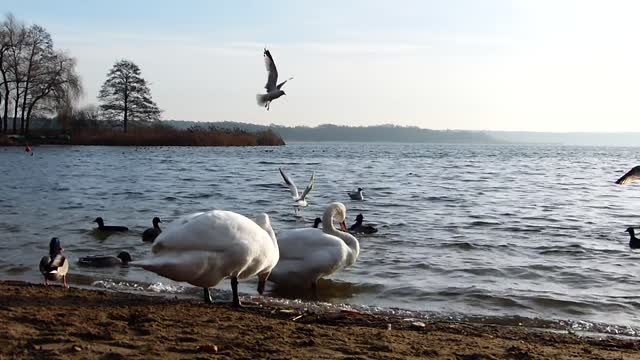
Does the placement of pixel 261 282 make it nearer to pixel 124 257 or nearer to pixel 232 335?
pixel 232 335

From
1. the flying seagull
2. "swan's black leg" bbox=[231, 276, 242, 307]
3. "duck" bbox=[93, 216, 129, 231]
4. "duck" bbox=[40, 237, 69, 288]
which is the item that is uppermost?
the flying seagull

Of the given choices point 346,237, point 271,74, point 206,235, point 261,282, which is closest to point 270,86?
point 271,74

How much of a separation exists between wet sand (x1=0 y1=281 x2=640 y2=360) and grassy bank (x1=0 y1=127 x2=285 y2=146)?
189 ft

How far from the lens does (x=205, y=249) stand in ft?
22.6

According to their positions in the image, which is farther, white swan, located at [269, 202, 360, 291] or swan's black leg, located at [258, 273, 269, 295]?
white swan, located at [269, 202, 360, 291]

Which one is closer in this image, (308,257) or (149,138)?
(308,257)

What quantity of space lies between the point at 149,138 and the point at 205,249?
212ft

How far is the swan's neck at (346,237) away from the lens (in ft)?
34.1

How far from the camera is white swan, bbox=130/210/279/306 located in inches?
265

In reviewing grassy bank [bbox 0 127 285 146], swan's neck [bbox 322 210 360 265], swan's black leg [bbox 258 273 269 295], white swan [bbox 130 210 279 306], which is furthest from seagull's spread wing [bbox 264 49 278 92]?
grassy bank [bbox 0 127 285 146]

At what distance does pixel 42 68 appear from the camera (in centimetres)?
6316

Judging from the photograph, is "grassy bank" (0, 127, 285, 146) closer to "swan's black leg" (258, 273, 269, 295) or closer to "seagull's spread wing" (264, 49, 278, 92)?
"seagull's spread wing" (264, 49, 278, 92)

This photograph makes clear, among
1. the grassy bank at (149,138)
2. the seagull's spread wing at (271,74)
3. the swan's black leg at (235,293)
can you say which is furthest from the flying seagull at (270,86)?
the grassy bank at (149,138)

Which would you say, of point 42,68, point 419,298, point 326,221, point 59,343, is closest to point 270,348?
point 59,343
